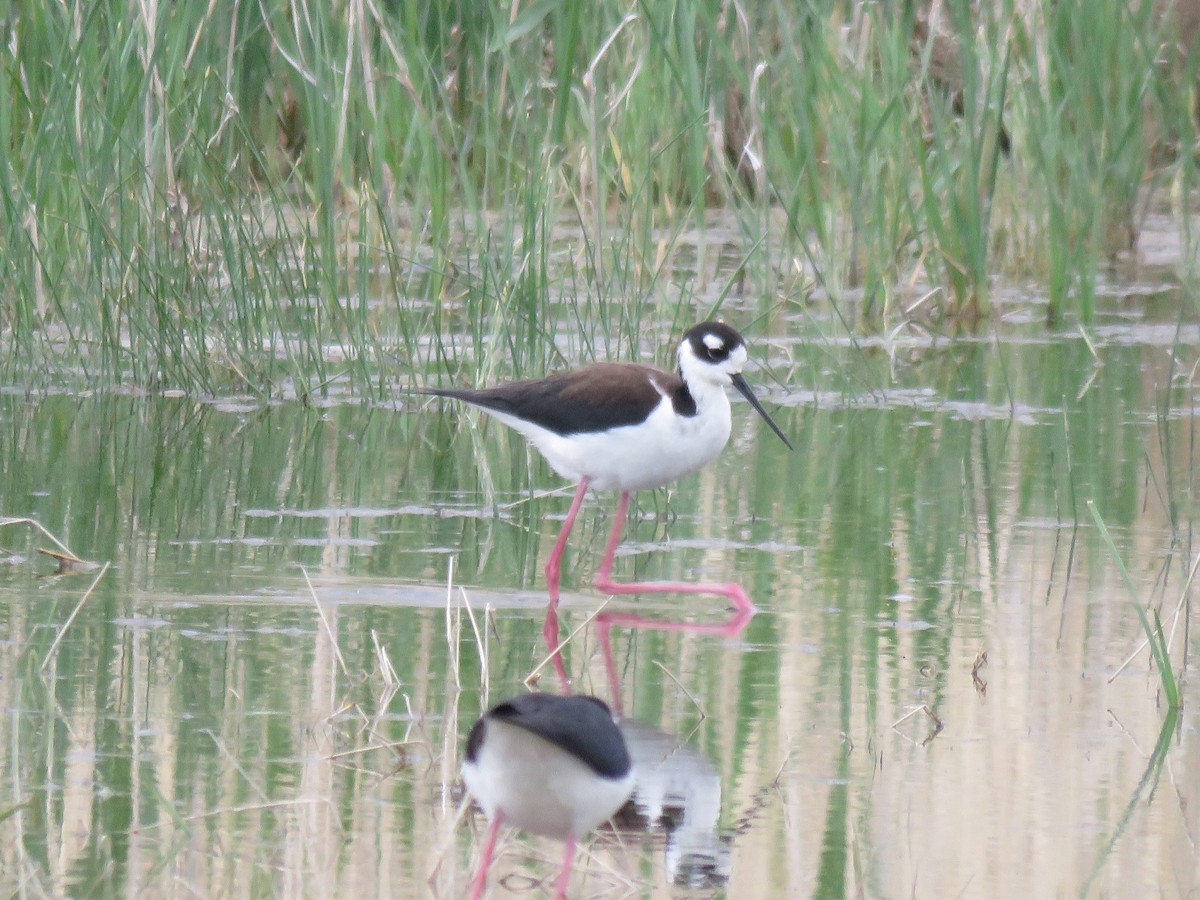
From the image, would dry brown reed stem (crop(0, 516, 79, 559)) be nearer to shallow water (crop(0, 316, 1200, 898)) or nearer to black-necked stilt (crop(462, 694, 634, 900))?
shallow water (crop(0, 316, 1200, 898))

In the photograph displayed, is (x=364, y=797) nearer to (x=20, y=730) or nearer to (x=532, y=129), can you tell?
(x=20, y=730)

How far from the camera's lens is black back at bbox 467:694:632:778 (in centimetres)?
307

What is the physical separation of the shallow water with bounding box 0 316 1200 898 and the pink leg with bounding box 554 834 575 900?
0.34 ft

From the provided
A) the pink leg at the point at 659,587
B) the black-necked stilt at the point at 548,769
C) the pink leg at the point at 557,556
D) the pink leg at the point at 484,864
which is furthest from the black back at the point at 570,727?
the pink leg at the point at 557,556

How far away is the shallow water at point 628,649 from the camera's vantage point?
3500mm

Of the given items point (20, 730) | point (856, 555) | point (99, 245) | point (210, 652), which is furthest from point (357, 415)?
point (20, 730)

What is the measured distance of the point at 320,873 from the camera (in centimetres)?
334

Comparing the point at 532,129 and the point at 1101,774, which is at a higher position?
the point at 532,129

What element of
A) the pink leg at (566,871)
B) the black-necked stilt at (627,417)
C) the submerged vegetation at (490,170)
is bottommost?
the pink leg at (566,871)

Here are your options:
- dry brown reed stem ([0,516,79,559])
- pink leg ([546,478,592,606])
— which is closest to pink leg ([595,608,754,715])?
pink leg ([546,478,592,606])

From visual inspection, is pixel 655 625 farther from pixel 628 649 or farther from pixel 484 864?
pixel 484 864

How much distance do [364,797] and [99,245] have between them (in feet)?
12.5

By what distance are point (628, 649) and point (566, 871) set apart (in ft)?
5.97

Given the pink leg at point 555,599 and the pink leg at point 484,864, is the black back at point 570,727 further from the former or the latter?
the pink leg at point 555,599
